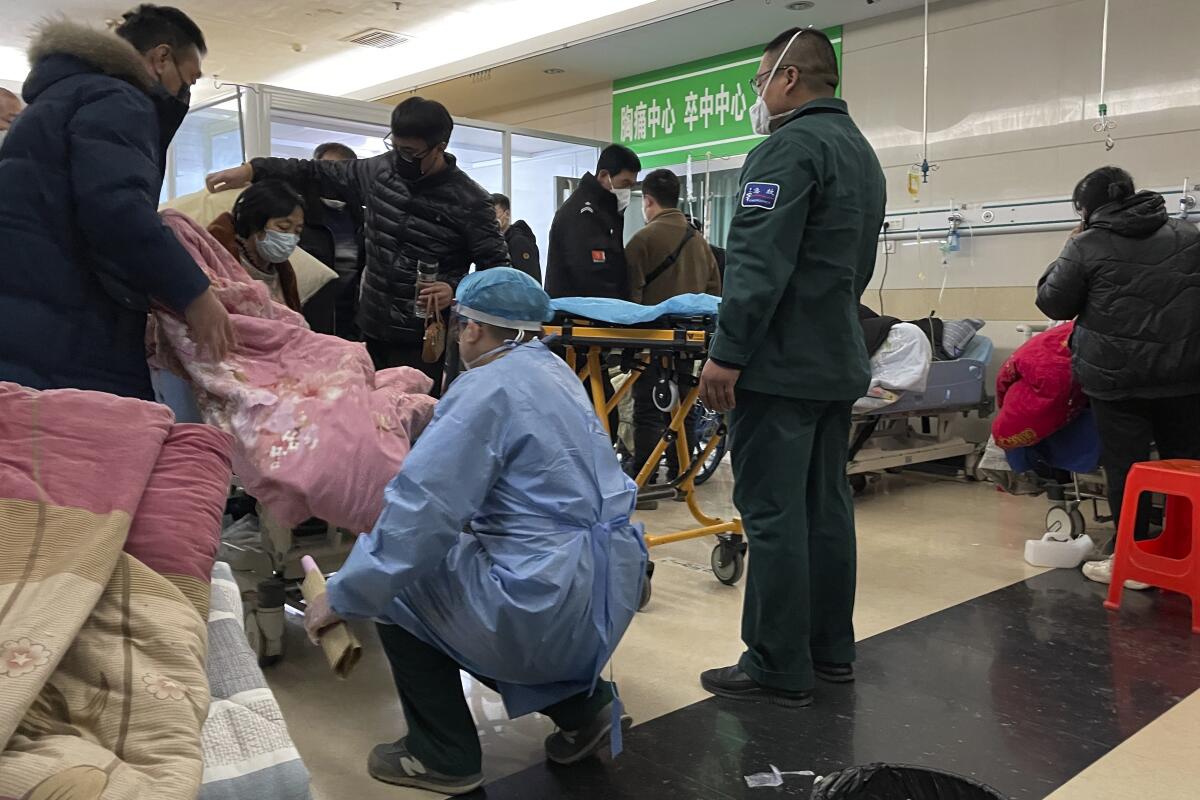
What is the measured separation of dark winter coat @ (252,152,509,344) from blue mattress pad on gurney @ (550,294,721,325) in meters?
0.29

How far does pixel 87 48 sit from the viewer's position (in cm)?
179

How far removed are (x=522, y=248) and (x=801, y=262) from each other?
350 centimetres

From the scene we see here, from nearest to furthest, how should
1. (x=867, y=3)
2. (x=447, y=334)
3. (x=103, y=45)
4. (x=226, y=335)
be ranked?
1. (x=103, y=45)
2. (x=226, y=335)
3. (x=447, y=334)
4. (x=867, y=3)

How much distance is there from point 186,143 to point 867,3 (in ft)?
14.7

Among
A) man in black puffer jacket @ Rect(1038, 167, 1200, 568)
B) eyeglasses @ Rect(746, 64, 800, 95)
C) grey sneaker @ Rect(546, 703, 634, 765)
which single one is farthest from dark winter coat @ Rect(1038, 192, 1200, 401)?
grey sneaker @ Rect(546, 703, 634, 765)

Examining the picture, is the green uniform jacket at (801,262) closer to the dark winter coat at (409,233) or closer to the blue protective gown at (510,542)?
the blue protective gown at (510,542)

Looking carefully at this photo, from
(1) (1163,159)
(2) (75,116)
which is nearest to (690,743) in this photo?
(2) (75,116)

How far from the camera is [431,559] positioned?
5.47 ft

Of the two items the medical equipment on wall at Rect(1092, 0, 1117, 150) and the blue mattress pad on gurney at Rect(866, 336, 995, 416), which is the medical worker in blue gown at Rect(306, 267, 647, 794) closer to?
the blue mattress pad on gurney at Rect(866, 336, 995, 416)

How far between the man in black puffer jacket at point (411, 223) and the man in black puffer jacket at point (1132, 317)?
2.19 metres

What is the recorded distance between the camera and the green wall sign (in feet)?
23.1

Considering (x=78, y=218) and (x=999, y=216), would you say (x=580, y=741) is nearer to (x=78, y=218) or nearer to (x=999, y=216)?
(x=78, y=218)

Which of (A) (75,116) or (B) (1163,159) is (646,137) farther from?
(A) (75,116)

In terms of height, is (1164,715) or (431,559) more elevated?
(431,559)
